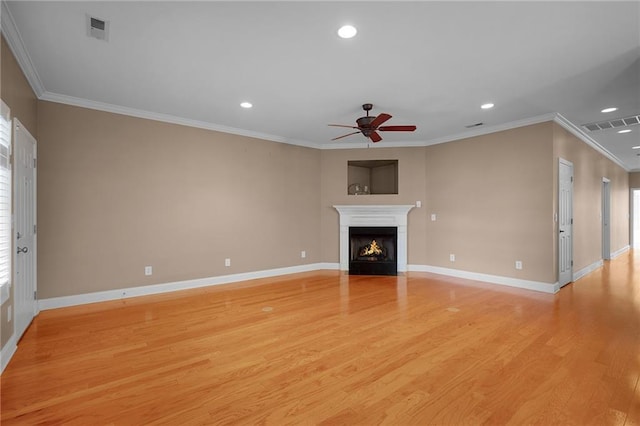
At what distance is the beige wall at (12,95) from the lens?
2461 mm

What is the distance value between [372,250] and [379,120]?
10.7 feet

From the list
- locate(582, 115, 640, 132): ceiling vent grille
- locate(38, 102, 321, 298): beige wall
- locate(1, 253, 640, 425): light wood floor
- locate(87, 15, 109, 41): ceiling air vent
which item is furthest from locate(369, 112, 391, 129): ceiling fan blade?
locate(582, 115, 640, 132): ceiling vent grille

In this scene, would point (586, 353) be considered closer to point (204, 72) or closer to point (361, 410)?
point (361, 410)

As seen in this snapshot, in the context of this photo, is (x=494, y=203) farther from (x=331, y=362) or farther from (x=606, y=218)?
(x=606, y=218)

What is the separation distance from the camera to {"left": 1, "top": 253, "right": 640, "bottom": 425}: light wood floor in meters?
1.87

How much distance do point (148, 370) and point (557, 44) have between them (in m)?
4.37

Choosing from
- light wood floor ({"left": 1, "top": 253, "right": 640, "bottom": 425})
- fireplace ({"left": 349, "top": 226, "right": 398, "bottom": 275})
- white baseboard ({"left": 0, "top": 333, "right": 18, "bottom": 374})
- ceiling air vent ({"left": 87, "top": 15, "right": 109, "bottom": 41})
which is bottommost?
light wood floor ({"left": 1, "top": 253, "right": 640, "bottom": 425})

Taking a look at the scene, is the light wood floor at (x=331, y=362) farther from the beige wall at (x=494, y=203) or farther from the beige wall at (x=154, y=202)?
the beige wall at (x=494, y=203)

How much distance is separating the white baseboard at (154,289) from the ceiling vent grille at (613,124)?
218 inches

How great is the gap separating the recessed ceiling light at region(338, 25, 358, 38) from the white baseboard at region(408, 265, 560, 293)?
4.56 metres

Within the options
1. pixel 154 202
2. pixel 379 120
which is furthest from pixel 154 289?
pixel 379 120

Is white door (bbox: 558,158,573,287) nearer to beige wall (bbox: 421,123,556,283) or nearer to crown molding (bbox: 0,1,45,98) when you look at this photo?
beige wall (bbox: 421,123,556,283)

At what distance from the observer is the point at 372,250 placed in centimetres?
634

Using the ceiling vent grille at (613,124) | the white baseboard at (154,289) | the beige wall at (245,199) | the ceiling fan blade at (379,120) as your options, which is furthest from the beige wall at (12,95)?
the ceiling vent grille at (613,124)
